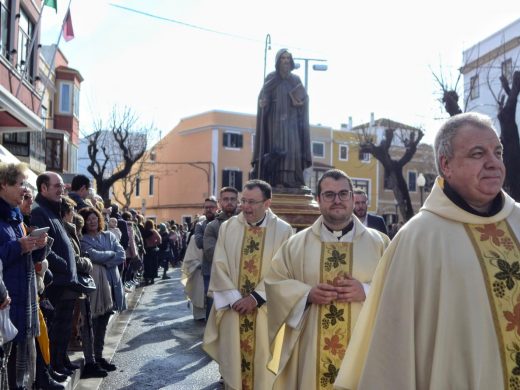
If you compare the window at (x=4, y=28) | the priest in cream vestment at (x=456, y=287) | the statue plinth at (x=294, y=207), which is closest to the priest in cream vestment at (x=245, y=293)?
the priest in cream vestment at (x=456, y=287)

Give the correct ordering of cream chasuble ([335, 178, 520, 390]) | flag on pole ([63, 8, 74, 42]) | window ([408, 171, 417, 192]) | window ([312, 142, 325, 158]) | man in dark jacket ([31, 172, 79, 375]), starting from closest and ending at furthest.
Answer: cream chasuble ([335, 178, 520, 390])
man in dark jacket ([31, 172, 79, 375])
flag on pole ([63, 8, 74, 42])
window ([312, 142, 325, 158])
window ([408, 171, 417, 192])

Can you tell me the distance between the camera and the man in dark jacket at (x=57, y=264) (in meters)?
5.62

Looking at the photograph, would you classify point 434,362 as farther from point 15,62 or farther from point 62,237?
point 15,62

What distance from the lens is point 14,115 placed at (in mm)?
15477

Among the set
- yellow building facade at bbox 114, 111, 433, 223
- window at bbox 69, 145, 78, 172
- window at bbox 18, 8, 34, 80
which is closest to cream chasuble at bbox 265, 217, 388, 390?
window at bbox 18, 8, 34, 80

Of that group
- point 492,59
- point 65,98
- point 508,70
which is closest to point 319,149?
point 492,59

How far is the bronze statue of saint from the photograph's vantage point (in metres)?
10.1

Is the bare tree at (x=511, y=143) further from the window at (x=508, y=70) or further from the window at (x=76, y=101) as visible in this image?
the window at (x=76, y=101)

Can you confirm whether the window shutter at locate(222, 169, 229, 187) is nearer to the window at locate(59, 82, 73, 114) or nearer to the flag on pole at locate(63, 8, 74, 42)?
the window at locate(59, 82, 73, 114)

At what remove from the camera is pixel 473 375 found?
2.49m

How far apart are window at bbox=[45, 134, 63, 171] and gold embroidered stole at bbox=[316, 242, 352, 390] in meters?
27.6

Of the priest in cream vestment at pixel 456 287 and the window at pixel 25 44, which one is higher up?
the window at pixel 25 44

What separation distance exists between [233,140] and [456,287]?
159ft

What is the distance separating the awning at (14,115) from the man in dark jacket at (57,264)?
8.96 m
